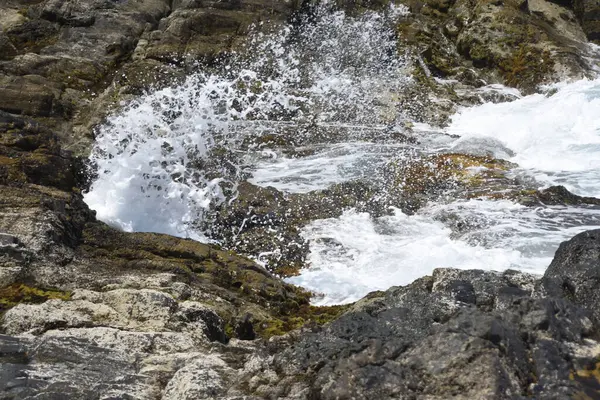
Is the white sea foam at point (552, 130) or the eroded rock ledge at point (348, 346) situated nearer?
the eroded rock ledge at point (348, 346)

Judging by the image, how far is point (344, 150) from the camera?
1447cm

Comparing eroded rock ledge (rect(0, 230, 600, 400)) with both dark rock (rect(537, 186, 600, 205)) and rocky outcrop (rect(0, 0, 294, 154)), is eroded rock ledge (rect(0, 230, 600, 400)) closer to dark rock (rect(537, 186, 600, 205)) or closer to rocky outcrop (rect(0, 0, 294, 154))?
dark rock (rect(537, 186, 600, 205))

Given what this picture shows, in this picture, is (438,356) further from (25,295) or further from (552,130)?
(552,130)

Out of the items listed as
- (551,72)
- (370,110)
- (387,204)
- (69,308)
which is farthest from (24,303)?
(551,72)

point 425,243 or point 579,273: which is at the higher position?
point 579,273

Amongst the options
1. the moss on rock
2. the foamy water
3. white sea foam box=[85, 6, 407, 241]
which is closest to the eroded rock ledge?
the moss on rock

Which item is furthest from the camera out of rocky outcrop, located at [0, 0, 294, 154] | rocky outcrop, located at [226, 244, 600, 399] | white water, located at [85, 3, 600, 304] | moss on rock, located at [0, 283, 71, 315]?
rocky outcrop, located at [0, 0, 294, 154]

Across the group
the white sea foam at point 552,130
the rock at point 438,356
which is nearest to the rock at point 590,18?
the white sea foam at point 552,130

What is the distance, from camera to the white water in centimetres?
1055

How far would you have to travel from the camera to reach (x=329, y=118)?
1605 centimetres

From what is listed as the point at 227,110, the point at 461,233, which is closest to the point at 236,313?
the point at 461,233

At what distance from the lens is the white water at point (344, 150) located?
34.6ft

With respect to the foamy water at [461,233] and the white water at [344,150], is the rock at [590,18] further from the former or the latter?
the foamy water at [461,233]

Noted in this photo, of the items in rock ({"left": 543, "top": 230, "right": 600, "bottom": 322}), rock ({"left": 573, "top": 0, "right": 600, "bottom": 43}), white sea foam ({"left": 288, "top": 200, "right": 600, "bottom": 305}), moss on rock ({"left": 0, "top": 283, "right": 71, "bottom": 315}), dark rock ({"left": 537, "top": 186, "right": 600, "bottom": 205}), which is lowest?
white sea foam ({"left": 288, "top": 200, "right": 600, "bottom": 305})
